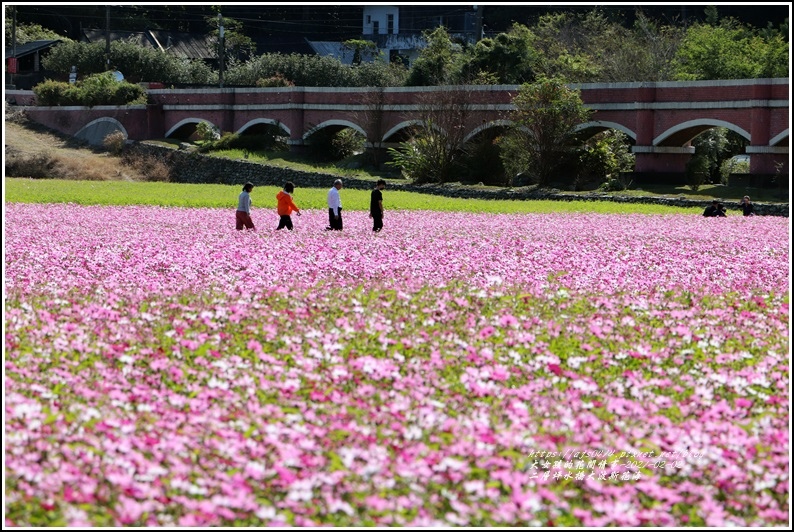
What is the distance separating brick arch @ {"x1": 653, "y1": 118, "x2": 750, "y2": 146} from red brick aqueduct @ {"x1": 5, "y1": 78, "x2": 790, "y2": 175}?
4 cm

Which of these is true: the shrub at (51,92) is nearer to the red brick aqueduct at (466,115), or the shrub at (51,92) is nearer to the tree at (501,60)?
the red brick aqueduct at (466,115)

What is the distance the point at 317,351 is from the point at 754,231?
19.8 m

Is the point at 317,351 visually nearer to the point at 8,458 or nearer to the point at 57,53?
the point at 8,458

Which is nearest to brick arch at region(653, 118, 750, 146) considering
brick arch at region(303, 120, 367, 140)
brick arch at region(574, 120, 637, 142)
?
brick arch at region(574, 120, 637, 142)

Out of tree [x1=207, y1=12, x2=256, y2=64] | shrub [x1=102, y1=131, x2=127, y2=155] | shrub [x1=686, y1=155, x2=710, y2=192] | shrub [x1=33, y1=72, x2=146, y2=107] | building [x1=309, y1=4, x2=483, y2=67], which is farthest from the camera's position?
building [x1=309, y1=4, x2=483, y2=67]

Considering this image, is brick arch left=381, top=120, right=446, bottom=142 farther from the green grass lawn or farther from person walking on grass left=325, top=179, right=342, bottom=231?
person walking on grass left=325, top=179, right=342, bottom=231

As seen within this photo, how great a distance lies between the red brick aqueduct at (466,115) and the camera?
4853 centimetres

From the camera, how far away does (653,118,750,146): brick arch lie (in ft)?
163

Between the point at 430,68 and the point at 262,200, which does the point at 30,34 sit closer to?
the point at 430,68

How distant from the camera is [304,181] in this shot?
57938mm

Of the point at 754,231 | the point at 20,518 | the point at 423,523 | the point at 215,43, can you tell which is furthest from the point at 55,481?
the point at 215,43

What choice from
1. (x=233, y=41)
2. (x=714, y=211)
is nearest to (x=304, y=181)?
(x=714, y=211)

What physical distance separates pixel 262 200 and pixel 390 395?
32.1m

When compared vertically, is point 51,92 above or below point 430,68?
below
